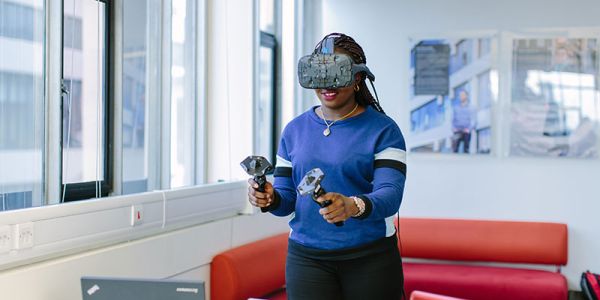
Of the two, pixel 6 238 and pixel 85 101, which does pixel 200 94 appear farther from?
pixel 6 238

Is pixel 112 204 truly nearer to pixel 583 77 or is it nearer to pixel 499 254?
pixel 499 254

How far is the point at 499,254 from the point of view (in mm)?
4664

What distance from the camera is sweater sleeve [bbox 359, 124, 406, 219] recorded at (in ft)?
5.91

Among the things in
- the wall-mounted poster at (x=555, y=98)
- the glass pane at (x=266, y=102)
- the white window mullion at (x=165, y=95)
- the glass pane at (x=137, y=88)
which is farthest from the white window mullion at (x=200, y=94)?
the wall-mounted poster at (x=555, y=98)

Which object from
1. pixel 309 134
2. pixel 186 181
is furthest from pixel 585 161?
pixel 309 134

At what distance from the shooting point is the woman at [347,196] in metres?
1.93

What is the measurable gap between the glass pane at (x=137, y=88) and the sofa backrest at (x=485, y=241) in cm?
216

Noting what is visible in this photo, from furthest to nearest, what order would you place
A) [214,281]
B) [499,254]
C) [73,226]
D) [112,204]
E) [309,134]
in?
[499,254], [214,281], [112,204], [73,226], [309,134]

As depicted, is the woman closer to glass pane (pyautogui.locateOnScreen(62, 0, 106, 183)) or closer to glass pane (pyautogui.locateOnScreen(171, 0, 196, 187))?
glass pane (pyautogui.locateOnScreen(62, 0, 106, 183))

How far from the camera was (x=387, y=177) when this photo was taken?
1.90 m

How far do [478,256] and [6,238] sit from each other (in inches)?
132

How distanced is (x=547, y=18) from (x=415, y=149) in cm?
124

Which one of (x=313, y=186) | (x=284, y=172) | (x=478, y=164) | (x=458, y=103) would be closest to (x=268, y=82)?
(x=458, y=103)

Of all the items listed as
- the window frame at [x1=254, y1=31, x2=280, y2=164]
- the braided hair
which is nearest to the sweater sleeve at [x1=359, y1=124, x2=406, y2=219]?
the braided hair
